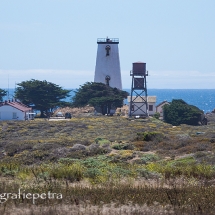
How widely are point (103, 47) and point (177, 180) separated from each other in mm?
55870

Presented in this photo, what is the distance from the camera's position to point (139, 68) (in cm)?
5988

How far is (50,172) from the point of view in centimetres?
1232

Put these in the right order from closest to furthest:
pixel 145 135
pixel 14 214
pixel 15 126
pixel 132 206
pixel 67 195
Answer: pixel 14 214 < pixel 132 206 < pixel 67 195 < pixel 145 135 < pixel 15 126

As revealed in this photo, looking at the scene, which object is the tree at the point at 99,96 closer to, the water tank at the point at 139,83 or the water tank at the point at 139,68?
the water tank at the point at 139,83

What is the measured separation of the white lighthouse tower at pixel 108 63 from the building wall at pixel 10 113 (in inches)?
649

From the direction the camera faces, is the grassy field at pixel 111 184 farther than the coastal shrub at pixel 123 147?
No

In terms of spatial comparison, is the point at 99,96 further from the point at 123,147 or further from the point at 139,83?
the point at 123,147

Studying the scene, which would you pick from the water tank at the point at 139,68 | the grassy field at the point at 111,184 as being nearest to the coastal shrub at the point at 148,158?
the grassy field at the point at 111,184

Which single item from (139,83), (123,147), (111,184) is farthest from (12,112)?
(111,184)

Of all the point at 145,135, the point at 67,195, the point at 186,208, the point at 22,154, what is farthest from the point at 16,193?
the point at 145,135

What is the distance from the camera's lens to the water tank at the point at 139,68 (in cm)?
5956

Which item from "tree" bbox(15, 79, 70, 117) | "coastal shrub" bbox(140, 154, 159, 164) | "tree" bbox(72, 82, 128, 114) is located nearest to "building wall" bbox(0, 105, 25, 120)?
"tree" bbox(15, 79, 70, 117)

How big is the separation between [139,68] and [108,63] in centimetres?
745

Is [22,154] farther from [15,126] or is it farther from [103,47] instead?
[103,47]
